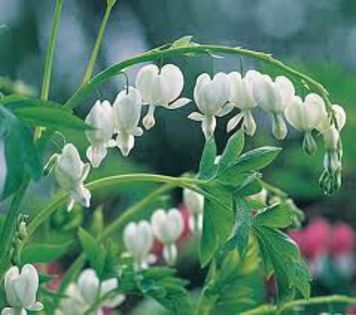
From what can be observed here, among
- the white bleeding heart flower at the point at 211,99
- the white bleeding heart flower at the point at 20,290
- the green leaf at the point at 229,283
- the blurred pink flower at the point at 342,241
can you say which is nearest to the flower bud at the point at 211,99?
the white bleeding heart flower at the point at 211,99

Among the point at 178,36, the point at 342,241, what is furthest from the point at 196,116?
the point at 178,36

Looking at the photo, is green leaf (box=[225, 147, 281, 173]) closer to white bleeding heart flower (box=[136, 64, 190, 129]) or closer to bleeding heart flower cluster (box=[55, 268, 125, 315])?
white bleeding heart flower (box=[136, 64, 190, 129])

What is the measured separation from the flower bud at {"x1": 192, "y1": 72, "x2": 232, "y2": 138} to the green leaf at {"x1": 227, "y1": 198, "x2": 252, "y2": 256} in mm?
140

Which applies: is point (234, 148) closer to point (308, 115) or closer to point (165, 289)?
point (308, 115)

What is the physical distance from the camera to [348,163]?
5.10 m

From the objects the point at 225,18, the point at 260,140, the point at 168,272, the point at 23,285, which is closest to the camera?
the point at 23,285

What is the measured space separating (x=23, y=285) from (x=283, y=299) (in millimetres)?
352

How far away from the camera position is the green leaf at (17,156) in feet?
5.42

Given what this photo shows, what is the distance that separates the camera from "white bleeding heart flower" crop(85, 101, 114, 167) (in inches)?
73.7

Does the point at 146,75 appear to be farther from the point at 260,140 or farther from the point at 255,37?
the point at 255,37

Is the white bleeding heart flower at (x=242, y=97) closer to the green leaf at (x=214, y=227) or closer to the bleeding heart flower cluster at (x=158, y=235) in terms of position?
the green leaf at (x=214, y=227)

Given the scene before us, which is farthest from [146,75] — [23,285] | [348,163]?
[348,163]

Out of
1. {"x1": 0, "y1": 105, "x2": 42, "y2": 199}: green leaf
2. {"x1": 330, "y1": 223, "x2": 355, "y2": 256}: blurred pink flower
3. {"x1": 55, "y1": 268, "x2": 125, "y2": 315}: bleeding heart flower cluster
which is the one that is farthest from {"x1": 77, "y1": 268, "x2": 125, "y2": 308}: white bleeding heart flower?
{"x1": 330, "y1": 223, "x2": 355, "y2": 256}: blurred pink flower

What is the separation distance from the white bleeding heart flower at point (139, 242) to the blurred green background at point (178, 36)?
2.59 meters
